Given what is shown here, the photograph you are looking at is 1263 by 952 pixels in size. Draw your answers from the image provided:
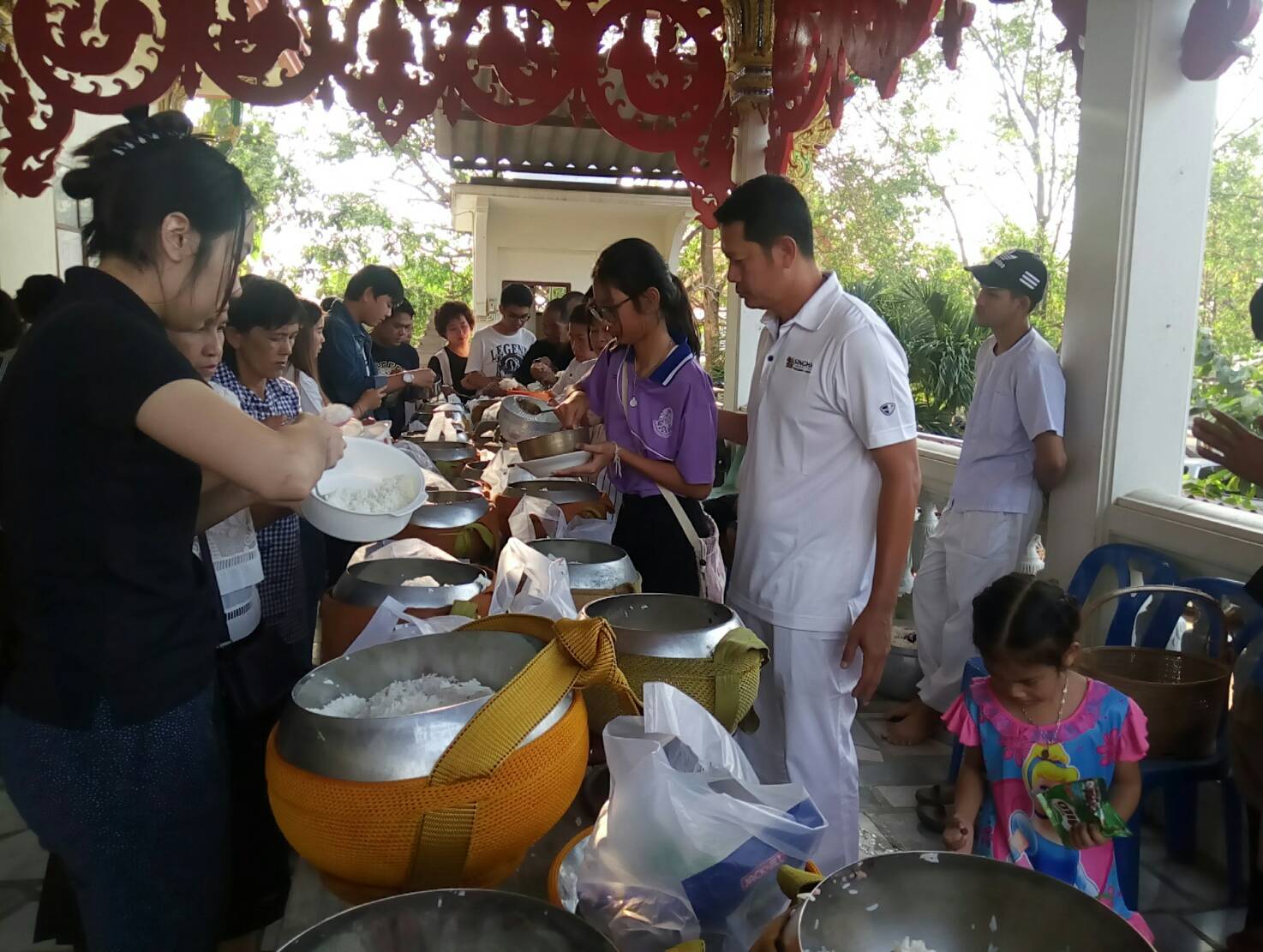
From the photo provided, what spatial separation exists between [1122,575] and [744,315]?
2.35 meters

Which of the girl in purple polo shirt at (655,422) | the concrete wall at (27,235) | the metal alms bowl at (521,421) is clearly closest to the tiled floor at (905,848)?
the girl in purple polo shirt at (655,422)

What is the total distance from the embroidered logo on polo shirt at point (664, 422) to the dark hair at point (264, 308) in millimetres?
906

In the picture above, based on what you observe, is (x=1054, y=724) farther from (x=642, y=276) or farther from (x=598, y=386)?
(x=598, y=386)

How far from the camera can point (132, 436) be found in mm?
1003

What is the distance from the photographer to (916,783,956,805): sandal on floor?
276 cm

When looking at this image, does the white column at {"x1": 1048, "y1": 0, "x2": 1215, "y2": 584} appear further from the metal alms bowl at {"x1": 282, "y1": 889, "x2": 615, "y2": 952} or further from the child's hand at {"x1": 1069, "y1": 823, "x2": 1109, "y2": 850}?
the metal alms bowl at {"x1": 282, "y1": 889, "x2": 615, "y2": 952}

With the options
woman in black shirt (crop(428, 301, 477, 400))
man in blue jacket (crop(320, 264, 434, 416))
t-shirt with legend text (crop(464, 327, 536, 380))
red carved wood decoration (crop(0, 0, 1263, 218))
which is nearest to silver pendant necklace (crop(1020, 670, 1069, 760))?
red carved wood decoration (crop(0, 0, 1263, 218))


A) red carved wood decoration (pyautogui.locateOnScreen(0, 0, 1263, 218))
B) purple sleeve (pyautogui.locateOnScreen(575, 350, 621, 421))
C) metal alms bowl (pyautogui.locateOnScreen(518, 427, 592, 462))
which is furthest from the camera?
red carved wood decoration (pyautogui.locateOnScreen(0, 0, 1263, 218))

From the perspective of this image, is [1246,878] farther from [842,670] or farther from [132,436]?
[132,436]

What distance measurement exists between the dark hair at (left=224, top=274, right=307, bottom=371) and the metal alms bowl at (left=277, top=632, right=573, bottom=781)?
4.53ft

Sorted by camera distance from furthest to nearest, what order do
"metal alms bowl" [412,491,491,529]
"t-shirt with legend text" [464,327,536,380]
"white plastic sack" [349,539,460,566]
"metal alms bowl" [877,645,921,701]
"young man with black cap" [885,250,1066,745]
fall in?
"t-shirt with legend text" [464,327,536,380], "metal alms bowl" [877,645,921,701], "young man with black cap" [885,250,1066,745], "metal alms bowl" [412,491,491,529], "white plastic sack" [349,539,460,566]

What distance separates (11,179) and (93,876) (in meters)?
3.11

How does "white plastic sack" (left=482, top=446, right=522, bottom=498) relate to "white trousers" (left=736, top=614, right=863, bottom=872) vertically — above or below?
above

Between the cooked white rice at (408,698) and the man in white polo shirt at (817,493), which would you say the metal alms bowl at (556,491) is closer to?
the man in white polo shirt at (817,493)
